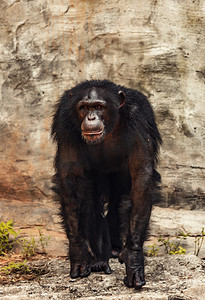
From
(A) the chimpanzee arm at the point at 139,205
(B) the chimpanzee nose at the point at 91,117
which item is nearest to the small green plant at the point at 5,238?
(A) the chimpanzee arm at the point at 139,205

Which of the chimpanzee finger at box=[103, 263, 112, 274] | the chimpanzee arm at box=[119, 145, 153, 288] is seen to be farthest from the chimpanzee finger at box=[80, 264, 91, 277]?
the chimpanzee arm at box=[119, 145, 153, 288]

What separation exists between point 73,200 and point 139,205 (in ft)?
1.62

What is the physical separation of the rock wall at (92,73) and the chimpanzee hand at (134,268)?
2190 millimetres

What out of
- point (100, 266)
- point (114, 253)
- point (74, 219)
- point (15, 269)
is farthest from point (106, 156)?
point (15, 269)

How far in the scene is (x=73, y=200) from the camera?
3.39m

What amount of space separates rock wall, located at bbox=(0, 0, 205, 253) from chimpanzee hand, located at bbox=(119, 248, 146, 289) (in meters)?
2.19

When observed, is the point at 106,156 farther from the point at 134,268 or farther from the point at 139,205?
the point at 134,268

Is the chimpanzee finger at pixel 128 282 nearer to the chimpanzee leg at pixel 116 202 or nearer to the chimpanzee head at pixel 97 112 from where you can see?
the chimpanzee leg at pixel 116 202

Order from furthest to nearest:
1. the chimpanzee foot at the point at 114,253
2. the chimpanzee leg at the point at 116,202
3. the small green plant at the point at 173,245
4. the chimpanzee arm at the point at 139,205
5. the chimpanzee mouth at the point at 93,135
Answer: the small green plant at the point at 173,245
the chimpanzee foot at the point at 114,253
the chimpanzee leg at the point at 116,202
the chimpanzee arm at the point at 139,205
the chimpanzee mouth at the point at 93,135

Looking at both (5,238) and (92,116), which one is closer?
(92,116)

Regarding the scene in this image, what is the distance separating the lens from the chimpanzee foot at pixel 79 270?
3367 millimetres

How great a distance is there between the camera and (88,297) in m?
2.97

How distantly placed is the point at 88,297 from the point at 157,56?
3212 mm

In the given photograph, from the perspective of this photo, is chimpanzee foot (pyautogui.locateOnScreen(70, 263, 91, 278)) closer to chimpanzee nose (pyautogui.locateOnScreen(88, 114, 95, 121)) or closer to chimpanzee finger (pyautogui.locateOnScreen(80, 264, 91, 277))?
chimpanzee finger (pyautogui.locateOnScreen(80, 264, 91, 277))
